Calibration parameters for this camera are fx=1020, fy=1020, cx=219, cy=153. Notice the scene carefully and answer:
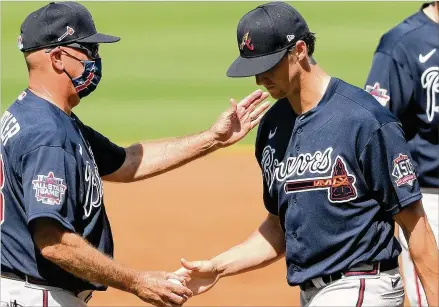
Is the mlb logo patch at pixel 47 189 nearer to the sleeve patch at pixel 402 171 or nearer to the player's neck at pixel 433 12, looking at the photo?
the sleeve patch at pixel 402 171

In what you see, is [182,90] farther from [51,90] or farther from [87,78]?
[51,90]

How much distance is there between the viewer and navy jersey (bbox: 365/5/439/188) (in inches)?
263

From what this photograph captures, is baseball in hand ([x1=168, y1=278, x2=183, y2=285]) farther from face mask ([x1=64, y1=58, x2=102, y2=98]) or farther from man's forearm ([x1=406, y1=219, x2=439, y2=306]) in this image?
man's forearm ([x1=406, y1=219, x2=439, y2=306])

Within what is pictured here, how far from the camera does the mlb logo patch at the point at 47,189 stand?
16.3ft

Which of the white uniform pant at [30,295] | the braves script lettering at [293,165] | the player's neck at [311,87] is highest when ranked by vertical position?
the player's neck at [311,87]

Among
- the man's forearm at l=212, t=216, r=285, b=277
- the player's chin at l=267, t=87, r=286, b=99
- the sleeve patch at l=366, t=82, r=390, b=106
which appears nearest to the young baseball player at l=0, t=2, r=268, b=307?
the man's forearm at l=212, t=216, r=285, b=277

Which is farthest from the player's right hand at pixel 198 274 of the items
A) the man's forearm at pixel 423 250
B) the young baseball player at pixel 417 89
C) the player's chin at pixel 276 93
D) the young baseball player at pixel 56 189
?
the young baseball player at pixel 417 89

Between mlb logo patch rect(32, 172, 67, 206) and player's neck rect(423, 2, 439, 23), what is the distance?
309cm

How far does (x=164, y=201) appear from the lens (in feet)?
37.2

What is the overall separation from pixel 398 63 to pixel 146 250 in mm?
3874

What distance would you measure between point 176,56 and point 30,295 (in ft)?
39.9

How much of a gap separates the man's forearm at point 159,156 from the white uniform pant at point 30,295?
3.79 ft

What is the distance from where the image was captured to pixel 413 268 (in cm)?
682

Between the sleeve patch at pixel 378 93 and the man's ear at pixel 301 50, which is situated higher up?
the man's ear at pixel 301 50
